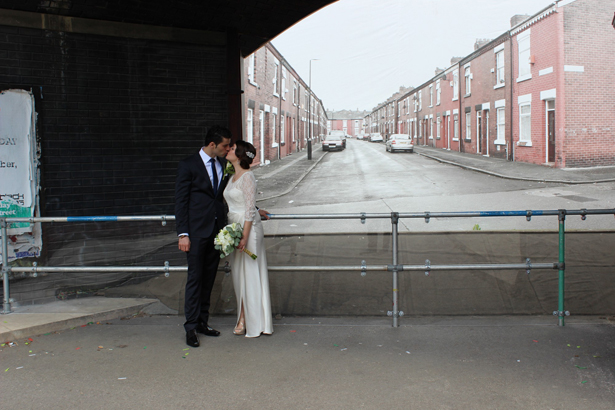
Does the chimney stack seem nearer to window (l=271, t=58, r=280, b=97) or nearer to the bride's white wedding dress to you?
window (l=271, t=58, r=280, b=97)

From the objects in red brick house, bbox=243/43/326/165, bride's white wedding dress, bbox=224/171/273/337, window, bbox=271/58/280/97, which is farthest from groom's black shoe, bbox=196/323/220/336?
window, bbox=271/58/280/97

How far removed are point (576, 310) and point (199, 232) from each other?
3668mm

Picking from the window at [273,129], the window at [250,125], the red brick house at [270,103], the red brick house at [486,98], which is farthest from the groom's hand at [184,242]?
the window at [273,129]

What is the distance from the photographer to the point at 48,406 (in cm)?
342

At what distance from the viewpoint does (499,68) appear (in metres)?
28.0

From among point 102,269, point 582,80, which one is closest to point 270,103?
point 582,80

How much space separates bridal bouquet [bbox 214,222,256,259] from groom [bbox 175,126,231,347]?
0.62 ft

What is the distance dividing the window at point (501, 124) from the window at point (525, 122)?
2.39m

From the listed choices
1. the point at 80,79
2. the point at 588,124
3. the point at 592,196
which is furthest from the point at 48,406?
the point at 588,124

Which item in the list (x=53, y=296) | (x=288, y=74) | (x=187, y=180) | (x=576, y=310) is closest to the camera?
(x=187, y=180)

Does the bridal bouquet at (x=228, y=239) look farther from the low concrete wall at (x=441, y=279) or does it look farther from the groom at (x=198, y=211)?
the low concrete wall at (x=441, y=279)

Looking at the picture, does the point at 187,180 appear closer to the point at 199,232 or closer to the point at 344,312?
the point at 199,232

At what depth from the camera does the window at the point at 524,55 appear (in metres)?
23.6

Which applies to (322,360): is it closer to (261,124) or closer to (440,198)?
(440,198)
